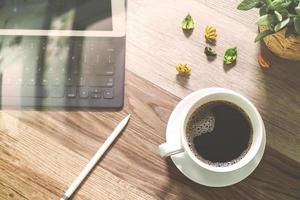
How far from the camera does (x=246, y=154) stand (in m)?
0.73

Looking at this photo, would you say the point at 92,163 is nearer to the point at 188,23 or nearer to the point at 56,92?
the point at 56,92

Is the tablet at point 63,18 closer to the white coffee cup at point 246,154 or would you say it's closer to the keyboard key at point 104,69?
the keyboard key at point 104,69

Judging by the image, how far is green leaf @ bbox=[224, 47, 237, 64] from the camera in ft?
2.58

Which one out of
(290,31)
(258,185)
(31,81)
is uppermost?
(290,31)

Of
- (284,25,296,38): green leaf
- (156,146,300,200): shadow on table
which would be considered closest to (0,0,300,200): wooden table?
(156,146,300,200): shadow on table

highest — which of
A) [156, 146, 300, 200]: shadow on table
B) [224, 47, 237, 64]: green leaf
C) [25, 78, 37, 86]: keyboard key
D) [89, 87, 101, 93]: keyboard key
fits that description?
[224, 47, 237, 64]: green leaf

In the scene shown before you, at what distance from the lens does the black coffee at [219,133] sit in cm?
74

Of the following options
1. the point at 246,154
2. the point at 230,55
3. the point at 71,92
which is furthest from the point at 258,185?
the point at 71,92

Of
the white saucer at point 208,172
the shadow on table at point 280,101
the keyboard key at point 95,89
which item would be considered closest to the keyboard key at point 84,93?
the keyboard key at point 95,89

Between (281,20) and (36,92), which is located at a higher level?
(281,20)

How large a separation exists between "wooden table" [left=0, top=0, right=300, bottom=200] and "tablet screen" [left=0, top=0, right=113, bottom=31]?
0.14 feet

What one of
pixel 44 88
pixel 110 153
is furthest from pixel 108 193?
pixel 44 88

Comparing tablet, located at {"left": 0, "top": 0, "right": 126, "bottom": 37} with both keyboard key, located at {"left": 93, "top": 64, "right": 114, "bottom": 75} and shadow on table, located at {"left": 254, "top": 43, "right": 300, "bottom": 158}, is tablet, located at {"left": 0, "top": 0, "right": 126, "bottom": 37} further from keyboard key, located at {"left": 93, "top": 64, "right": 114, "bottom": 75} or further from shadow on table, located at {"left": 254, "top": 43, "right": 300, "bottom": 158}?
shadow on table, located at {"left": 254, "top": 43, "right": 300, "bottom": 158}

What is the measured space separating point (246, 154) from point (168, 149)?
105 mm
